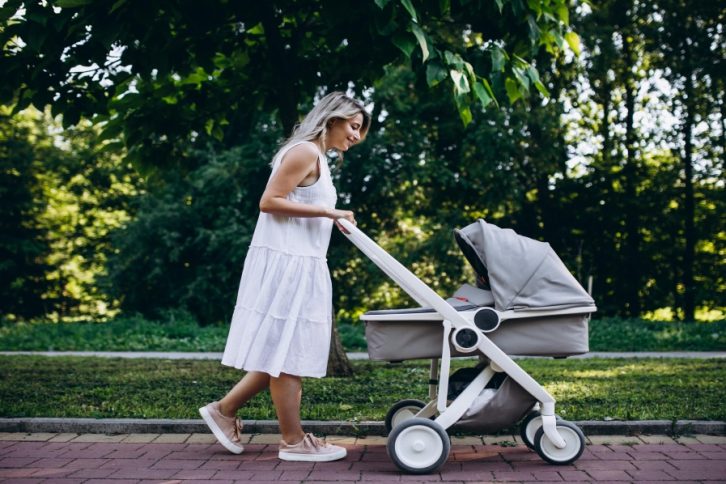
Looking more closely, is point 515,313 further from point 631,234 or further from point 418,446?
point 631,234

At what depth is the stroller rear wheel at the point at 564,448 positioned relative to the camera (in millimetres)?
4234

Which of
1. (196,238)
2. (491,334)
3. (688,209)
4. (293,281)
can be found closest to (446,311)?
(491,334)

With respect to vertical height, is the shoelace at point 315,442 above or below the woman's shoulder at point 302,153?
below

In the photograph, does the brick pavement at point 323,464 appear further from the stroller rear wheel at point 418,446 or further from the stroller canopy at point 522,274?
the stroller canopy at point 522,274

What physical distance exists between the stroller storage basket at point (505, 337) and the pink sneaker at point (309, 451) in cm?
66

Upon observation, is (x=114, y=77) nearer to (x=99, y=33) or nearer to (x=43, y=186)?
(x=99, y=33)

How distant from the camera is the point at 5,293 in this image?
77.6ft

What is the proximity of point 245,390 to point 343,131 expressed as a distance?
1.59m

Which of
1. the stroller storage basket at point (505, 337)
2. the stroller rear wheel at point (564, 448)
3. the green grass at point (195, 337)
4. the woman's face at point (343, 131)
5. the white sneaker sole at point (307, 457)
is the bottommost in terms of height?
the green grass at point (195, 337)

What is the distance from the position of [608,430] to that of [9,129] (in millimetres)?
23367

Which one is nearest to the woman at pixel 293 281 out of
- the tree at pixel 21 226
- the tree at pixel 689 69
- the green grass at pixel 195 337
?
the green grass at pixel 195 337

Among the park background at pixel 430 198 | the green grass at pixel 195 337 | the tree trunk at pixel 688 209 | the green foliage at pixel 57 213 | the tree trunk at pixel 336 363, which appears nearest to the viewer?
the tree trunk at pixel 336 363

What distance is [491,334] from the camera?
423 cm

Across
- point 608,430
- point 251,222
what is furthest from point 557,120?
point 608,430
